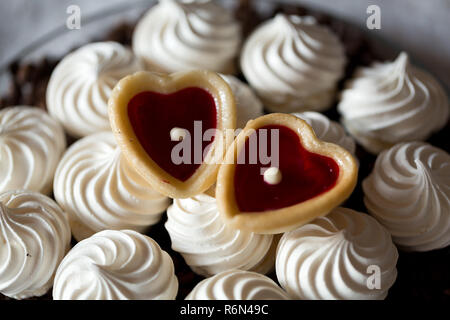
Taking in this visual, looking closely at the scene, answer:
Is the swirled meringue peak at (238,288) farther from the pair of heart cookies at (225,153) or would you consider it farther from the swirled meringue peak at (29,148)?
the swirled meringue peak at (29,148)

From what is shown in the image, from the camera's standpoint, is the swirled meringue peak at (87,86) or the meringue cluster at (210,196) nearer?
the meringue cluster at (210,196)

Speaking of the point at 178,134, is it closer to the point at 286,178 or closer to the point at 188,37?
the point at 286,178

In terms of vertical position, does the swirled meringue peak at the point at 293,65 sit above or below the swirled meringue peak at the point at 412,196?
above

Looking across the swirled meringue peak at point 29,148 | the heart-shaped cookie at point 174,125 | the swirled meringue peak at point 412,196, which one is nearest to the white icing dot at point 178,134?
the heart-shaped cookie at point 174,125

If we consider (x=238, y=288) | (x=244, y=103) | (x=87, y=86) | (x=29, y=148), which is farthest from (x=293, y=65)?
(x=29, y=148)

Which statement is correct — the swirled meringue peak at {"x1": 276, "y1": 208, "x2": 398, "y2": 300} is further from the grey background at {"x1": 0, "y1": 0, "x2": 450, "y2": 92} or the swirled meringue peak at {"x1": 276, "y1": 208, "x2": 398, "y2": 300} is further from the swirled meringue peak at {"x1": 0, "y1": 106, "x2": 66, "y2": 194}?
the grey background at {"x1": 0, "y1": 0, "x2": 450, "y2": 92}
